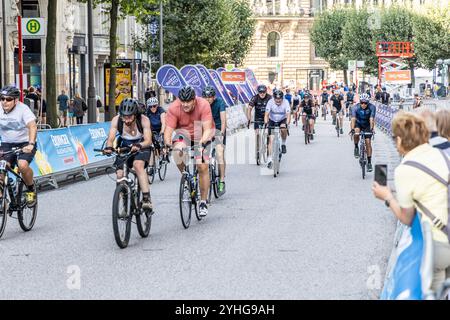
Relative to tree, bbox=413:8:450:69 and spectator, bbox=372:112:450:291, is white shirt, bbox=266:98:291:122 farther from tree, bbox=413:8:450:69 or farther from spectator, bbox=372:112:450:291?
tree, bbox=413:8:450:69

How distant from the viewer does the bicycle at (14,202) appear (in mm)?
12914

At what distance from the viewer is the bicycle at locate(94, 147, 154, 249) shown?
1169 cm

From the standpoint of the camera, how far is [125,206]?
12.1 metres

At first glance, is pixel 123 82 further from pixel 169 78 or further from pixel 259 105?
pixel 259 105

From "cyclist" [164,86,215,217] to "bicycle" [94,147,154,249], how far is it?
3.59 feet

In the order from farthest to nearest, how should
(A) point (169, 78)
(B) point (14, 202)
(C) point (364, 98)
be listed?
(A) point (169, 78), (C) point (364, 98), (B) point (14, 202)

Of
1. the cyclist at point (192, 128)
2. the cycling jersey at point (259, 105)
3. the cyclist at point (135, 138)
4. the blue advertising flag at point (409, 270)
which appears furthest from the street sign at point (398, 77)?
the blue advertising flag at point (409, 270)

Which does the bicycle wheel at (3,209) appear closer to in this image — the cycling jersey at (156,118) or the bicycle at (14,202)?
the bicycle at (14,202)

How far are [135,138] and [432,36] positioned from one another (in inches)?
3407

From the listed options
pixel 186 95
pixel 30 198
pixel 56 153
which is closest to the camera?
pixel 30 198

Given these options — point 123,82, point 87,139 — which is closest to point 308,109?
point 123,82

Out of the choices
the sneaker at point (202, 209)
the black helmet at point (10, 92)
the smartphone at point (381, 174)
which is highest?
the black helmet at point (10, 92)

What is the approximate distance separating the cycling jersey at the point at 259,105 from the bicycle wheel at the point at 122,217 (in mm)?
13080

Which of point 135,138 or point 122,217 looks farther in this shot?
point 135,138
